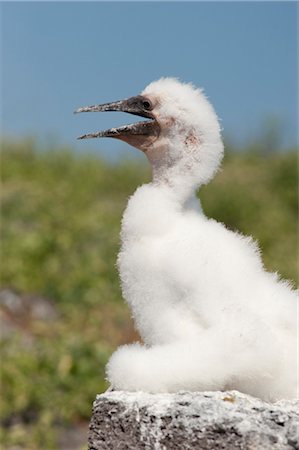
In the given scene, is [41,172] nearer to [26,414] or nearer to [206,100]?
[26,414]

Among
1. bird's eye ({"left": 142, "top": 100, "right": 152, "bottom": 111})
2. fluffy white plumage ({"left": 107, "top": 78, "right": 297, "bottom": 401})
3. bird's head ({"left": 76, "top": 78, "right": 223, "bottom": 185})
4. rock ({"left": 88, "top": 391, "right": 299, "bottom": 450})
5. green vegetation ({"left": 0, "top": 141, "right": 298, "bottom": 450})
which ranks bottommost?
rock ({"left": 88, "top": 391, "right": 299, "bottom": 450})

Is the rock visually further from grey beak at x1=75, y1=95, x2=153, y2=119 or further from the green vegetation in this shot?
the green vegetation

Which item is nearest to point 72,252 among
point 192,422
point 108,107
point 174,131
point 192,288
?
point 108,107

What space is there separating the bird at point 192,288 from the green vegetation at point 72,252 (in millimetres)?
4461

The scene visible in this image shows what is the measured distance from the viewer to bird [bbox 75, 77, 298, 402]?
4.05 m

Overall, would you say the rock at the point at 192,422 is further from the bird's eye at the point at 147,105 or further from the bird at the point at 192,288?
the bird's eye at the point at 147,105

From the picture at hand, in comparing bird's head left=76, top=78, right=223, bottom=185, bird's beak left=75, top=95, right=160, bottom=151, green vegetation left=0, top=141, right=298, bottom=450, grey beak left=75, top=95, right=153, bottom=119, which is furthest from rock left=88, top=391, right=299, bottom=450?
green vegetation left=0, top=141, right=298, bottom=450

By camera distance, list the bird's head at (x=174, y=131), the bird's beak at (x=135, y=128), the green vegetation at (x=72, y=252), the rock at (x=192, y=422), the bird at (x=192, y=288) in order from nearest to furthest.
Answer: the rock at (x=192, y=422), the bird at (x=192, y=288), the bird's head at (x=174, y=131), the bird's beak at (x=135, y=128), the green vegetation at (x=72, y=252)

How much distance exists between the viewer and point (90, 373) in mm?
9422

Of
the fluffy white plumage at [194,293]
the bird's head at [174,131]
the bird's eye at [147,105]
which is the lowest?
the fluffy white plumage at [194,293]

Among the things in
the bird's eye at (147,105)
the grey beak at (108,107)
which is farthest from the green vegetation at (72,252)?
the bird's eye at (147,105)

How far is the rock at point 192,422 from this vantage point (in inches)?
149

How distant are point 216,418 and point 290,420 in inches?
11.2

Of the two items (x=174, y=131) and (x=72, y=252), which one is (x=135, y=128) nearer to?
(x=174, y=131)
